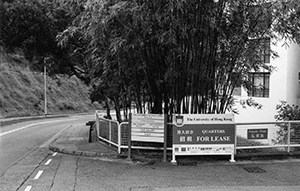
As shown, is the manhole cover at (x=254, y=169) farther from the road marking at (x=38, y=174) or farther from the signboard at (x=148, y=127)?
the road marking at (x=38, y=174)

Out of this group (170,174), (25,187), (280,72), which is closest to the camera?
(25,187)

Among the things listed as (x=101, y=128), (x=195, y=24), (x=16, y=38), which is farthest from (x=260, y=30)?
(x=16, y=38)

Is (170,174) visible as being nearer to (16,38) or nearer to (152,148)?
(152,148)

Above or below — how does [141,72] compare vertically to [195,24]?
below

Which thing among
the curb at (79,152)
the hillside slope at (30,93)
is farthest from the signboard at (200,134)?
the hillside slope at (30,93)

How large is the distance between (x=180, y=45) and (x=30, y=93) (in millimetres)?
32566

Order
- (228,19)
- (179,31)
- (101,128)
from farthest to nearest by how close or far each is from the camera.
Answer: (101,128) < (228,19) < (179,31)

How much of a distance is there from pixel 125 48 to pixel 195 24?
6.42 feet

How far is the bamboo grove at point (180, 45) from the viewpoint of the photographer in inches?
294

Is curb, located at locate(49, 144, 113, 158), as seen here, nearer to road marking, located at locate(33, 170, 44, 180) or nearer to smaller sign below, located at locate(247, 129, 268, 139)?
road marking, located at locate(33, 170, 44, 180)

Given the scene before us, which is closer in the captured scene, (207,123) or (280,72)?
(207,123)

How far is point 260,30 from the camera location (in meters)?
8.54

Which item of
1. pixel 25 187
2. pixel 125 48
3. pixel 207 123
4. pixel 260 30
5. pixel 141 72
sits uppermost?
pixel 260 30

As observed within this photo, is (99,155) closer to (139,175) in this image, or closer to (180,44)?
(139,175)
